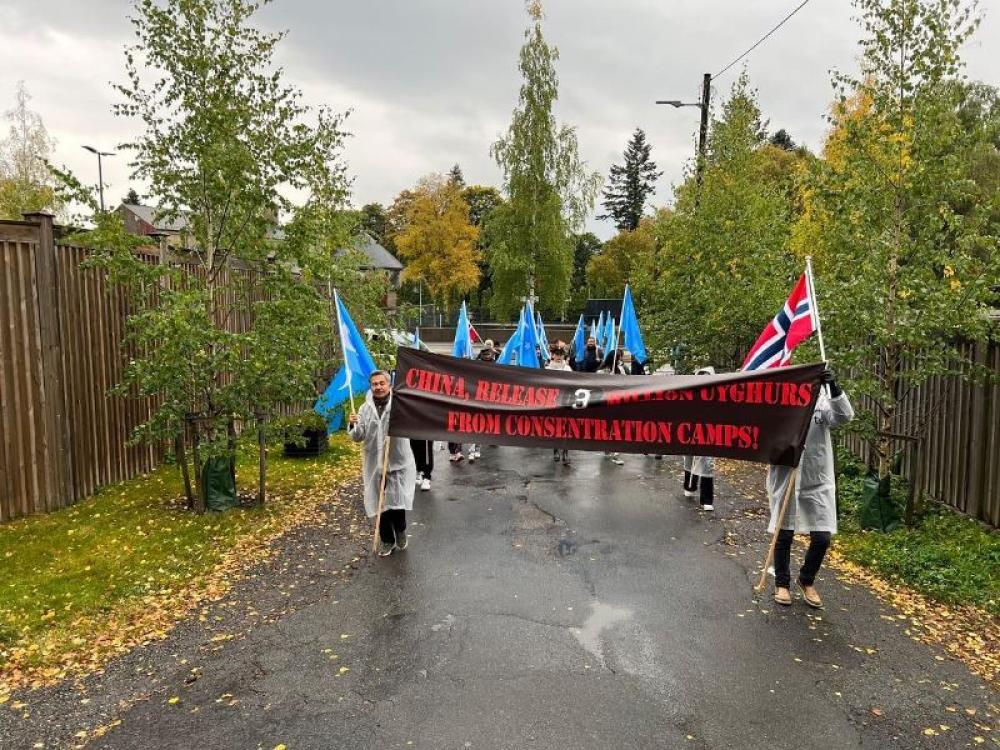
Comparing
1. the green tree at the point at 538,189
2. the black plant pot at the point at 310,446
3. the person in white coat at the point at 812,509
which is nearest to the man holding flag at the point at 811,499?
the person in white coat at the point at 812,509

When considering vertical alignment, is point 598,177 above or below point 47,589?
above

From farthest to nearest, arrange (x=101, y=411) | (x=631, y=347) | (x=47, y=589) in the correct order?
(x=631, y=347), (x=101, y=411), (x=47, y=589)

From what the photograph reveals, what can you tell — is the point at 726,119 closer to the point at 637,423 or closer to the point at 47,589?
the point at 637,423

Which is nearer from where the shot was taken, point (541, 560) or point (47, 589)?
point (47, 589)

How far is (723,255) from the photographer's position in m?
14.9

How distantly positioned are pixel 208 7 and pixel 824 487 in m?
8.67

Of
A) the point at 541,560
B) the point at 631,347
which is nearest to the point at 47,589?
the point at 541,560

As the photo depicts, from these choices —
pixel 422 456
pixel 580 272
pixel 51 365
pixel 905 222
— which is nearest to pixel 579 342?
pixel 422 456

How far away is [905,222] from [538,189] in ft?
104

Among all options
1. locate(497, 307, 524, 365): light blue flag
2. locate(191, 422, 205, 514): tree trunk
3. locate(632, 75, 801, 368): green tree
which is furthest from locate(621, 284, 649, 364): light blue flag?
locate(191, 422, 205, 514): tree trunk

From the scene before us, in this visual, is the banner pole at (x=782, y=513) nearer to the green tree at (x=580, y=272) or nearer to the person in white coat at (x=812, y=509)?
the person in white coat at (x=812, y=509)

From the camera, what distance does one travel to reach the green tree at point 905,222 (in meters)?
7.78

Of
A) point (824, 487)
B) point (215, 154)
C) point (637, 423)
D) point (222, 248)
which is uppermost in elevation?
point (215, 154)

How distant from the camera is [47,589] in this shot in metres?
6.07
